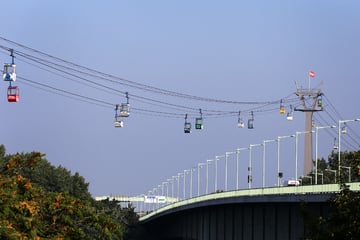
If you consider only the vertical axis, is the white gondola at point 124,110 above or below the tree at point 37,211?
above

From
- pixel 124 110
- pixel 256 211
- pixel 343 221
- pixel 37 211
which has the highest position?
pixel 124 110

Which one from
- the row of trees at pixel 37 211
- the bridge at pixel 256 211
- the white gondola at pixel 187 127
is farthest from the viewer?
the white gondola at pixel 187 127

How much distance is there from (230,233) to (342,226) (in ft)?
198

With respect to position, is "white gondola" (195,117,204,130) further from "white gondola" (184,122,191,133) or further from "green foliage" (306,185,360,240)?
"green foliage" (306,185,360,240)

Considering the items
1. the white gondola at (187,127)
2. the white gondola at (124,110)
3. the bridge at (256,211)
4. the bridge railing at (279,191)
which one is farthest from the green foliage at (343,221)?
the white gondola at (187,127)

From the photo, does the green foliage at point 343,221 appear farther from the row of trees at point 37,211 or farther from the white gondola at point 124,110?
the white gondola at point 124,110

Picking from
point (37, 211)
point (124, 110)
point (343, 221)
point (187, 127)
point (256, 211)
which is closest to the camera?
point (343, 221)

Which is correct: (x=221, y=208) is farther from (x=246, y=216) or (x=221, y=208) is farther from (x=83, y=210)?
(x=83, y=210)

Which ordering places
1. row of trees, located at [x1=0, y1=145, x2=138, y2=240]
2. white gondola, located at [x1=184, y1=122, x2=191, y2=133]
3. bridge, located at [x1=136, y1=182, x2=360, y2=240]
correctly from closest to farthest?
row of trees, located at [x1=0, y1=145, x2=138, y2=240] → bridge, located at [x1=136, y1=182, x2=360, y2=240] → white gondola, located at [x1=184, y1=122, x2=191, y2=133]

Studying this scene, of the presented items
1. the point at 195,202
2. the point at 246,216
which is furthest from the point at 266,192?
the point at 195,202

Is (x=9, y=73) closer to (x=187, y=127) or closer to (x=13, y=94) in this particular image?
(x=13, y=94)

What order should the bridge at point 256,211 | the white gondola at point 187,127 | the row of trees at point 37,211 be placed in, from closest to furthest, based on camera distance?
the row of trees at point 37,211, the bridge at point 256,211, the white gondola at point 187,127

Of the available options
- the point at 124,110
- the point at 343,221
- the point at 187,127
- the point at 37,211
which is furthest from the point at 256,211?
the point at 37,211

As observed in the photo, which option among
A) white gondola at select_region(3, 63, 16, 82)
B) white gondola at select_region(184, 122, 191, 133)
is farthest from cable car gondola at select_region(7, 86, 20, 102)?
white gondola at select_region(184, 122, 191, 133)
